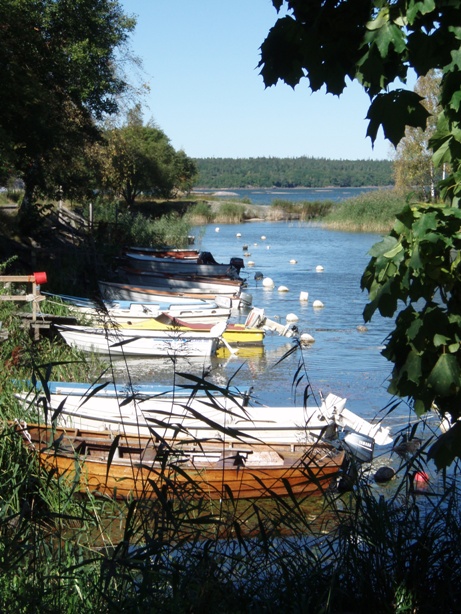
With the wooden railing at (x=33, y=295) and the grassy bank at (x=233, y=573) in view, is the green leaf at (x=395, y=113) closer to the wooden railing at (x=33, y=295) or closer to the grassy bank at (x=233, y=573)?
the grassy bank at (x=233, y=573)

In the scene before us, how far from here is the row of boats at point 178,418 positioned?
4652 millimetres

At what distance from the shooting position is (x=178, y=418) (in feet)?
27.1

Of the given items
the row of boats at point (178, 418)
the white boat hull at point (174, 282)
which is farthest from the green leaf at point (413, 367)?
the white boat hull at point (174, 282)

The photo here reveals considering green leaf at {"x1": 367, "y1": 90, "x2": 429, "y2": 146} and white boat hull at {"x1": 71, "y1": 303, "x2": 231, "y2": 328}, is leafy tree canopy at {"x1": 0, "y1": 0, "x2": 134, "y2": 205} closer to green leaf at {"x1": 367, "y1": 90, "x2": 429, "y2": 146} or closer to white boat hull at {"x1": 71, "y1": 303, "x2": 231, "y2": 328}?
white boat hull at {"x1": 71, "y1": 303, "x2": 231, "y2": 328}

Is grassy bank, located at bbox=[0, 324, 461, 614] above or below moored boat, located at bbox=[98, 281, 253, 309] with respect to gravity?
above

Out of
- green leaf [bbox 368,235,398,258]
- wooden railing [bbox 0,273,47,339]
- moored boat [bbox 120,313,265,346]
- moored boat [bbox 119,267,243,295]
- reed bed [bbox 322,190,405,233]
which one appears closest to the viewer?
green leaf [bbox 368,235,398,258]

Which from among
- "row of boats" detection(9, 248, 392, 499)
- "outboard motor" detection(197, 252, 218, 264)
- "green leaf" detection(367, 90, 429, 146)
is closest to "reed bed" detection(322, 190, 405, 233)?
"outboard motor" detection(197, 252, 218, 264)

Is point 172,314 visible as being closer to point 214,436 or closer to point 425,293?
point 214,436

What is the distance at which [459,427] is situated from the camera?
3322 mm

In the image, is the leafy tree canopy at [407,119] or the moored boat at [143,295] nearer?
the leafy tree canopy at [407,119]

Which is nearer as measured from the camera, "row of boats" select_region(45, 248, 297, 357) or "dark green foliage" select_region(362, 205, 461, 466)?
"dark green foliage" select_region(362, 205, 461, 466)

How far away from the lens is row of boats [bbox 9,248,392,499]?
15.3ft

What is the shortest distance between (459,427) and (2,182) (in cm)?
2068

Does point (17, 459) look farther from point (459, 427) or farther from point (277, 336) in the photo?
point (277, 336)
